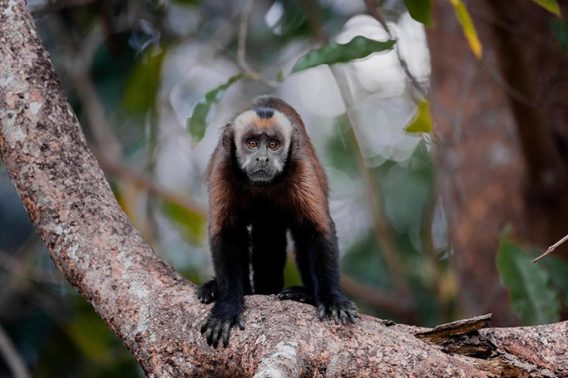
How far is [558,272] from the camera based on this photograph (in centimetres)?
564

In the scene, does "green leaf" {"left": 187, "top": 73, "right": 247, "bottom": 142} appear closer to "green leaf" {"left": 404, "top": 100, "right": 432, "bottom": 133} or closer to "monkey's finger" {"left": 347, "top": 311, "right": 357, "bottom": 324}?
"green leaf" {"left": 404, "top": 100, "right": 432, "bottom": 133}

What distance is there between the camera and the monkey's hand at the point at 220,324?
366 cm

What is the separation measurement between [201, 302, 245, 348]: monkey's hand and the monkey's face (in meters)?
1.30

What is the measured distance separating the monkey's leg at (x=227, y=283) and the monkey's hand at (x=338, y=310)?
15.8 inches

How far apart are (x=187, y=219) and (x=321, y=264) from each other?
3.59 meters

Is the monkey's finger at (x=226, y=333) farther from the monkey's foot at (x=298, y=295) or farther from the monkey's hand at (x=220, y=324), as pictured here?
the monkey's foot at (x=298, y=295)

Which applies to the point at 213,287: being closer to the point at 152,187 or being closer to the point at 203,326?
the point at 203,326

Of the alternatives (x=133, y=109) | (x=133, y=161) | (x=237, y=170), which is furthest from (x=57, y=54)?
(x=237, y=170)

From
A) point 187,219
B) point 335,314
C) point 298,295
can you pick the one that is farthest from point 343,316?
point 187,219

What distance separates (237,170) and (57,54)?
5.33 meters

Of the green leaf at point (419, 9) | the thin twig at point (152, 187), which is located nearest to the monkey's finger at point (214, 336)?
the green leaf at point (419, 9)

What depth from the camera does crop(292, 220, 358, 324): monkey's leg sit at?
4.14 meters

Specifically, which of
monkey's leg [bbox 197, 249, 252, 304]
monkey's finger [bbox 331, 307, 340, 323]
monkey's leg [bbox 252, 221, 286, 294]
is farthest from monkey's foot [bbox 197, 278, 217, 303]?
monkey's leg [bbox 252, 221, 286, 294]

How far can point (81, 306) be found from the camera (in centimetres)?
849
